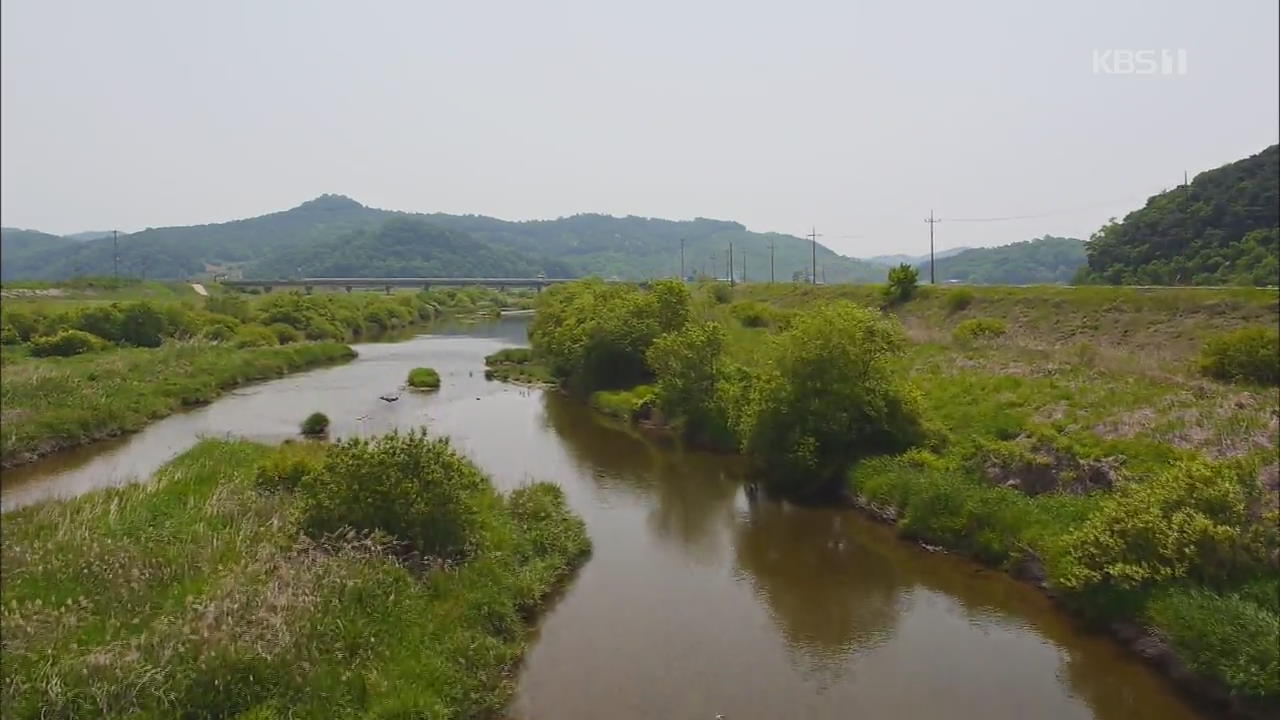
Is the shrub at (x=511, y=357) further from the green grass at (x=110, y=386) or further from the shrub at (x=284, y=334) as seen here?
the shrub at (x=284, y=334)

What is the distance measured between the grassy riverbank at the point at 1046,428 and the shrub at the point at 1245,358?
90mm

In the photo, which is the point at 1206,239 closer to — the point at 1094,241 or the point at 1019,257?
the point at 1094,241

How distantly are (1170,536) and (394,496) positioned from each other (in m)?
16.3

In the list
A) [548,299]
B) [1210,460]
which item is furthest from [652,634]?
[548,299]

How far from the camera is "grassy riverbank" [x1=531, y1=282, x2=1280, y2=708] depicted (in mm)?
16609

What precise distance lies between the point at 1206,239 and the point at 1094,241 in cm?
1350

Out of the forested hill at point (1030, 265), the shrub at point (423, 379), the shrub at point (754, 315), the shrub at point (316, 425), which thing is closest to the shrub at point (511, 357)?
the shrub at point (423, 379)

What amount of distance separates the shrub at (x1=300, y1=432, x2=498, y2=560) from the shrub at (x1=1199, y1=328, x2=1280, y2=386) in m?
26.4

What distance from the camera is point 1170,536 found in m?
16.7

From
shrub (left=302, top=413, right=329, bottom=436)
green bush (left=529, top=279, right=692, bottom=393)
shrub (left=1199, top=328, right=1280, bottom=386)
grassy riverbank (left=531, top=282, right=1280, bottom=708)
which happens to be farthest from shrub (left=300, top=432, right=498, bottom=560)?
green bush (left=529, top=279, right=692, bottom=393)

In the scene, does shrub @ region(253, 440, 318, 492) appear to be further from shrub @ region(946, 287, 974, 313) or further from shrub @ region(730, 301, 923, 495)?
shrub @ region(946, 287, 974, 313)

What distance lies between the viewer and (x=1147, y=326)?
132 ft

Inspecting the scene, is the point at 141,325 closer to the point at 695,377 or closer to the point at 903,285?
the point at 695,377

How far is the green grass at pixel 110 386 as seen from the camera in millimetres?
32750
